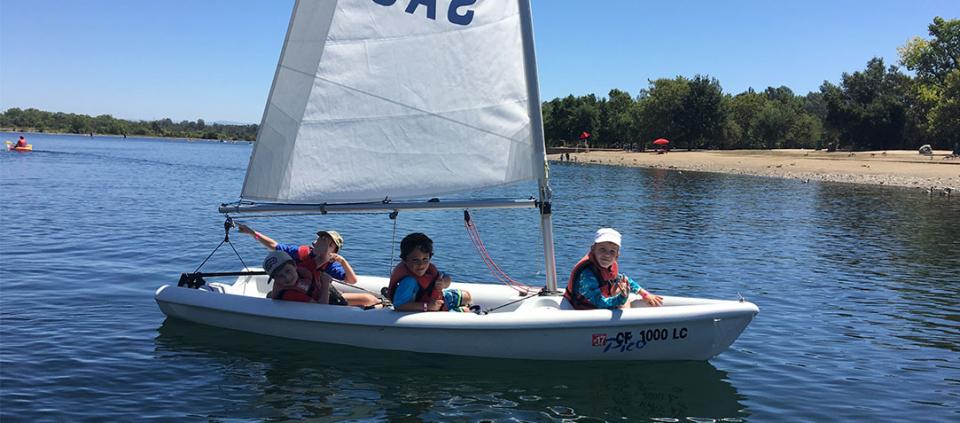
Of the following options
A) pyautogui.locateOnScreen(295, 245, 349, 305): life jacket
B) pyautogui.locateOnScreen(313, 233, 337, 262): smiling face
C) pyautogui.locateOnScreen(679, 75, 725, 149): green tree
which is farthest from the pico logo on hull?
pyautogui.locateOnScreen(679, 75, 725, 149): green tree

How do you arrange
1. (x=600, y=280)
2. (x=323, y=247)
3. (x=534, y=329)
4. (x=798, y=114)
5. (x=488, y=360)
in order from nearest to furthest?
(x=534, y=329) < (x=600, y=280) < (x=488, y=360) < (x=323, y=247) < (x=798, y=114)

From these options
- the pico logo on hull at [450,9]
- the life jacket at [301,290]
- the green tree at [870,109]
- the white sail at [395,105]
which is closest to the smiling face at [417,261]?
the white sail at [395,105]

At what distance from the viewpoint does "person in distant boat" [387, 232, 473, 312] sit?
8852 mm

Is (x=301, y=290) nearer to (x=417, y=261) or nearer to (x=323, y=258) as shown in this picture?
(x=323, y=258)

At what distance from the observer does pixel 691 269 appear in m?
17.4

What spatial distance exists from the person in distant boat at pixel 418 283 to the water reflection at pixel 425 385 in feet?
2.25

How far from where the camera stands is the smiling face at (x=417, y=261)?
8805 mm

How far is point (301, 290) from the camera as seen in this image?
9.87 meters

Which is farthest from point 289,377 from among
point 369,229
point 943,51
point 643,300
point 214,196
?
point 943,51

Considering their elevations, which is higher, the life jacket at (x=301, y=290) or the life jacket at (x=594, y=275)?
the life jacket at (x=594, y=275)

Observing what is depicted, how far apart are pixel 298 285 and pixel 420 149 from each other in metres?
2.30

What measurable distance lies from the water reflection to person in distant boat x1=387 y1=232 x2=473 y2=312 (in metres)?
0.69

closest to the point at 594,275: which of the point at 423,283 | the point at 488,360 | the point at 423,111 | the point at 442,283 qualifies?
the point at 488,360

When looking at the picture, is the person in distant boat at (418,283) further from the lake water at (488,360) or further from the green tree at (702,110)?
the green tree at (702,110)
